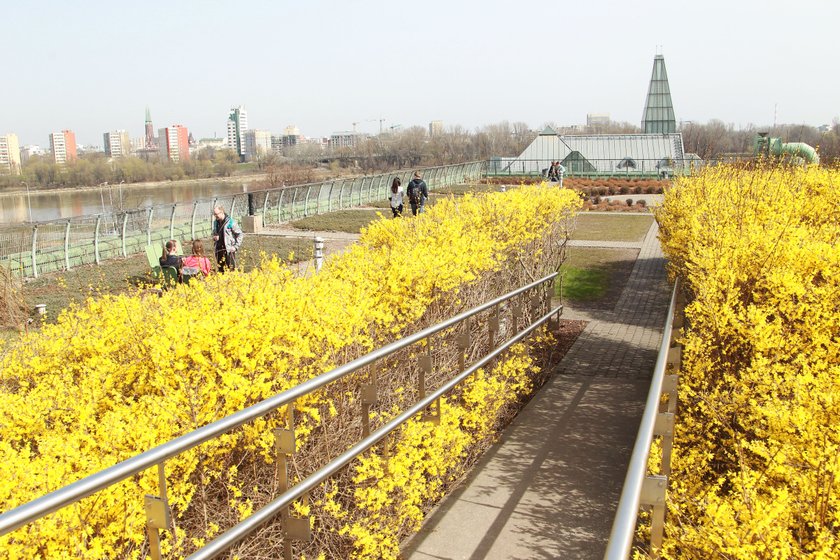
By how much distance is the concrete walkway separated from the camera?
12.8ft

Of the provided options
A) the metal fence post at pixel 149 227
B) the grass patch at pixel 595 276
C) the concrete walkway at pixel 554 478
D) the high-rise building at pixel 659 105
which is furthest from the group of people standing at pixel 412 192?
the high-rise building at pixel 659 105

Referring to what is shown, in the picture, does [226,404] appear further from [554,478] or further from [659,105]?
[659,105]

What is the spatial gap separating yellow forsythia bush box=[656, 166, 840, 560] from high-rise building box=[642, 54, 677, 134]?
185 ft

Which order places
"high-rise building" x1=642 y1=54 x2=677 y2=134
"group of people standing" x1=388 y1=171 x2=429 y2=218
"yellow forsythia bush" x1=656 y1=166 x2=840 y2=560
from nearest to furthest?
1. "yellow forsythia bush" x1=656 y1=166 x2=840 y2=560
2. "group of people standing" x1=388 y1=171 x2=429 y2=218
3. "high-rise building" x1=642 y1=54 x2=677 y2=134

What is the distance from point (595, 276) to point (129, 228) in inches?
448

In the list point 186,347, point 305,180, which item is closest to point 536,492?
point 186,347

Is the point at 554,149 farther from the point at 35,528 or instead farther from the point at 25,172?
the point at 25,172

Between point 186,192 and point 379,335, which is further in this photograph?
point 186,192

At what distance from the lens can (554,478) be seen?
4.81 meters

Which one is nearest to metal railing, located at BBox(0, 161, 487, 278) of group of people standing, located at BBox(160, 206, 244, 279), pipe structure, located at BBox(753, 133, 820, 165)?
group of people standing, located at BBox(160, 206, 244, 279)

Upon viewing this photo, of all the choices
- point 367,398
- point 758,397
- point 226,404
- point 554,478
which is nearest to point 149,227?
point 554,478

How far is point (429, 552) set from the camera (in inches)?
150

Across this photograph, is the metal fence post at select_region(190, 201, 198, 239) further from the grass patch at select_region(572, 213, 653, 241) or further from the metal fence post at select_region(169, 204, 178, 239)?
the grass patch at select_region(572, 213, 653, 241)

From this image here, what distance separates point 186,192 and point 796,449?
220ft
